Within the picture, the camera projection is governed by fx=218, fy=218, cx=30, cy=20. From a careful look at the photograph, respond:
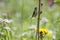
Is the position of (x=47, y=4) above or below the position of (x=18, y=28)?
above

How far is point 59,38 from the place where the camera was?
5.61 feet

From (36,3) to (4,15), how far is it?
0.86ft

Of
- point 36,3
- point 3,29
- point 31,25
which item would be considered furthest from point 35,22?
point 3,29

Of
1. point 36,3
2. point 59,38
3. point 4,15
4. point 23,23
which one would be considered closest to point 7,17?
point 4,15

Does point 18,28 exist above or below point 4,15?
below

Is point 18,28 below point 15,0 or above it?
below

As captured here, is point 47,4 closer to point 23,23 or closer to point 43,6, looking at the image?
point 43,6

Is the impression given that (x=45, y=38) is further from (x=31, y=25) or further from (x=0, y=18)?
(x=0, y=18)

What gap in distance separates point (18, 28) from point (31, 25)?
10cm

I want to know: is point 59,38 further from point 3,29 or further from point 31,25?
point 3,29

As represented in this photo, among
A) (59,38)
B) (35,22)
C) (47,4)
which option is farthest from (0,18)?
(59,38)

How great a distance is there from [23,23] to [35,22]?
0.09 meters

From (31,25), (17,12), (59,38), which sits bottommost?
(59,38)

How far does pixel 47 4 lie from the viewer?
1689 millimetres
